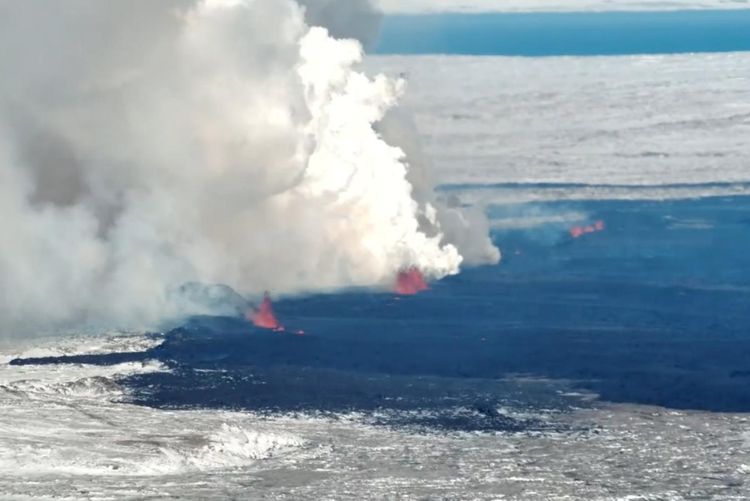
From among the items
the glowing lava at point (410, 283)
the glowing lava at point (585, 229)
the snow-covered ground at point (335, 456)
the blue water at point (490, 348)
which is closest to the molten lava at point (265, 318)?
the blue water at point (490, 348)

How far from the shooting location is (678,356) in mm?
87938

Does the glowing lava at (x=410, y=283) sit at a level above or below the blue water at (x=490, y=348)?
above

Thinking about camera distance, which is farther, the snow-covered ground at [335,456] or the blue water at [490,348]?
the blue water at [490,348]

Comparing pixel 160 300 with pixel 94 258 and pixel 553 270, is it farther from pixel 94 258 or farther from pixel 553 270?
pixel 553 270

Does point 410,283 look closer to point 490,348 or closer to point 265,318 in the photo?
point 265,318

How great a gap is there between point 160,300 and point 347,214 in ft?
48.5

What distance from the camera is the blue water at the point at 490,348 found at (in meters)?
79.9

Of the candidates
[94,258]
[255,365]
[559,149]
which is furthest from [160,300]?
[559,149]

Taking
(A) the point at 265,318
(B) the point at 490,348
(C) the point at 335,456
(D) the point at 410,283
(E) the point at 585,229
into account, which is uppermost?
(E) the point at 585,229

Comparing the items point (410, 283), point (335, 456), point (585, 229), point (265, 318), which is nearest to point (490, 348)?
point (265, 318)

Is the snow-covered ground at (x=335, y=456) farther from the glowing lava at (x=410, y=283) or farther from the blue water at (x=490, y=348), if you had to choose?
the glowing lava at (x=410, y=283)

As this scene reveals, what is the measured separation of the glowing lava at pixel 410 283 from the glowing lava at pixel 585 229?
21.0m

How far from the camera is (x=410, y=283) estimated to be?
342ft

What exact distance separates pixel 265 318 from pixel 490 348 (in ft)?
39.3
